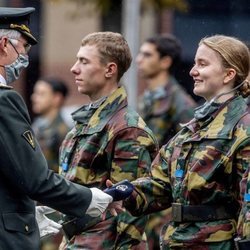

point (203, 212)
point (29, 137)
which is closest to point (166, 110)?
point (203, 212)

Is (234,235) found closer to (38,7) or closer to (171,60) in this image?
(171,60)

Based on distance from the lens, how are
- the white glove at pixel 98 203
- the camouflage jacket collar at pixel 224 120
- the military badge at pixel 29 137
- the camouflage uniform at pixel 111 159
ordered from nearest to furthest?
the military badge at pixel 29 137, the white glove at pixel 98 203, the camouflage jacket collar at pixel 224 120, the camouflage uniform at pixel 111 159

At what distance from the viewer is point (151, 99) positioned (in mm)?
12586

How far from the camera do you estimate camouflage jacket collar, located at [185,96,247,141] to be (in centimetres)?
834

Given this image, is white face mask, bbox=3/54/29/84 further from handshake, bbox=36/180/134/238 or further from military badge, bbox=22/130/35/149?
handshake, bbox=36/180/134/238

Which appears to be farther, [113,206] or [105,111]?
[105,111]

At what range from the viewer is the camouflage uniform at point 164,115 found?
12.3 meters

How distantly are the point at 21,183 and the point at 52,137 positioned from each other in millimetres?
6333

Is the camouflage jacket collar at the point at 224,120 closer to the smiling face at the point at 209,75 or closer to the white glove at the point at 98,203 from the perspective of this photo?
the smiling face at the point at 209,75

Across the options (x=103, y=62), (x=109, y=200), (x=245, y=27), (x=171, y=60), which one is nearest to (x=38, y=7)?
(x=245, y=27)

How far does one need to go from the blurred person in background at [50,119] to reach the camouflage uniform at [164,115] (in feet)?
5.54

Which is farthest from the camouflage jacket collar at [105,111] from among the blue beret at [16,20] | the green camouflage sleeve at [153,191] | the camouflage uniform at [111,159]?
the blue beret at [16,20]

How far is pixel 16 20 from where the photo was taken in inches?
330

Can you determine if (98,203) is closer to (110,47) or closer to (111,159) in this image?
(111,159)
